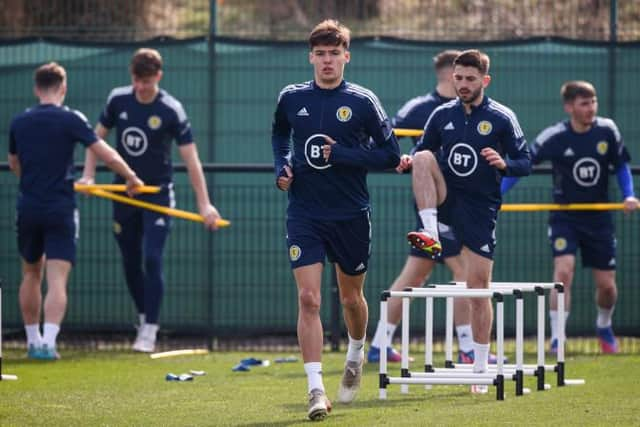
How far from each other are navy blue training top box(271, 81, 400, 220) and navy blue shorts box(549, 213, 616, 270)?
413 cm

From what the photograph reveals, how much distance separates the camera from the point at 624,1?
45.9 feet

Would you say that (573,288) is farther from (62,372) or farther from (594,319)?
(62,372)

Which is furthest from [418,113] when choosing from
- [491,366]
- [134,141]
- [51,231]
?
[51,231]

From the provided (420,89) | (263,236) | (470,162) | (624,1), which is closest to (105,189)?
(263,236)

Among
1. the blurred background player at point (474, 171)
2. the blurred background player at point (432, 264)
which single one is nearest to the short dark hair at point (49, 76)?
the blurred background player at point (432, 264)

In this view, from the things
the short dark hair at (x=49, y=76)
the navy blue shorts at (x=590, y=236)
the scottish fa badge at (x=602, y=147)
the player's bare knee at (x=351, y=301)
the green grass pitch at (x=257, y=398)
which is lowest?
the green grass pitch at (x=257, y=398)

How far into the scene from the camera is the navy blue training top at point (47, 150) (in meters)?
11.2

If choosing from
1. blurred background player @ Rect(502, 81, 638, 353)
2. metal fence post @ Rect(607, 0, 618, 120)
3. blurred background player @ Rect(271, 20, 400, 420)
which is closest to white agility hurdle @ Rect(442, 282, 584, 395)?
blurred background player @ Rect(271, 20, 400, 420)

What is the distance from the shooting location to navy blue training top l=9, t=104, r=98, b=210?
36.7 feet

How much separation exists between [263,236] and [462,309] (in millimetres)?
2802

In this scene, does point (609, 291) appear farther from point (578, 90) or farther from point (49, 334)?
point (49, 334)

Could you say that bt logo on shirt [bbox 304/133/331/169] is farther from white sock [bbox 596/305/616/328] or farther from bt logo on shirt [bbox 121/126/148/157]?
white sock [bbox 596/305/616/328]

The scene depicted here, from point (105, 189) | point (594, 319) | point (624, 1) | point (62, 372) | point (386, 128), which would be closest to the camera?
point (386, 128)

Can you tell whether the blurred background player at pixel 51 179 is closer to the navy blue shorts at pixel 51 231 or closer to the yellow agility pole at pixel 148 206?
the navy blue shorts at pixel 51 231
